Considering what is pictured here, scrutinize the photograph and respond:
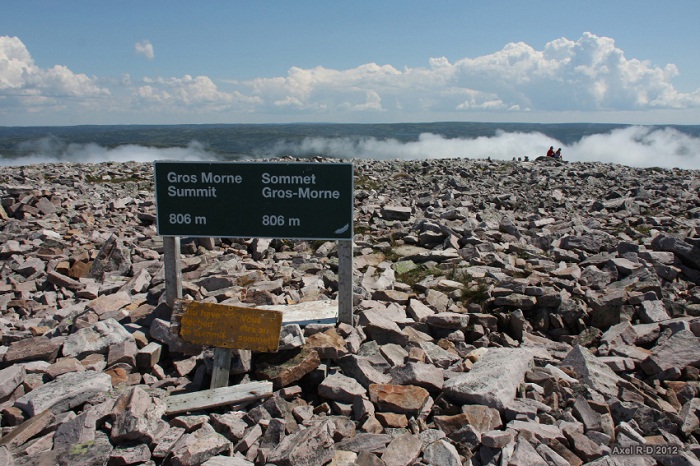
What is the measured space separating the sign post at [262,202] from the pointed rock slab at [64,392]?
209cm

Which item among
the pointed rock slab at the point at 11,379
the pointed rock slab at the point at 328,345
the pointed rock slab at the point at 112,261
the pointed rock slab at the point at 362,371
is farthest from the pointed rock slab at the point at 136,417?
the pointed rock slab at the point at 112,261

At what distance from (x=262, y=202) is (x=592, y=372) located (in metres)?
4.15

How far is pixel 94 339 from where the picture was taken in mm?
5582

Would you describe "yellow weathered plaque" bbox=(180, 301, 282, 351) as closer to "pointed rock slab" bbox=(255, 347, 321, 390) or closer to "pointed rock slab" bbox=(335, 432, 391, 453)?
"pointed rock slab" bbox=(255, 347, 321, 390)

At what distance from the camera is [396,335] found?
19.5ft

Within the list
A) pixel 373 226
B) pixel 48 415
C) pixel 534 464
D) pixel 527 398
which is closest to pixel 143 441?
pixel 48 415

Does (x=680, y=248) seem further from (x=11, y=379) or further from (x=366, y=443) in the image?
(x=11, y=379)

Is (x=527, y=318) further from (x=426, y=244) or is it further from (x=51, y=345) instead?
(x=51, y=345)

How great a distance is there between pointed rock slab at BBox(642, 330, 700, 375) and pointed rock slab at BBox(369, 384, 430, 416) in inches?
113

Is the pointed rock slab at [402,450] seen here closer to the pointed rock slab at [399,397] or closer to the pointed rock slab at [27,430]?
the pointed rock slab at [399,397]

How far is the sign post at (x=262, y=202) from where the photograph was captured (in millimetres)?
5922

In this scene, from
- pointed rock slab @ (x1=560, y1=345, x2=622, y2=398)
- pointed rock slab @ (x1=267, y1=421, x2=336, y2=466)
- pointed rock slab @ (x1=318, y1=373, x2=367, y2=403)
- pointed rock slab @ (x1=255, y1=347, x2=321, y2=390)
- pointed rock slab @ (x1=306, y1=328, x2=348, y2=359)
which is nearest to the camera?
pointed rock slab @ (x1=267, y1=421, x2=336, y2=466)

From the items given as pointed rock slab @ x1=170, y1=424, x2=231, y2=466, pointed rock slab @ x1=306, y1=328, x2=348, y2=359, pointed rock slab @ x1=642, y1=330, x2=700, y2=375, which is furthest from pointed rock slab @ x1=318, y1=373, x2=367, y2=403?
pointed rock slab @ x1=642, y1=330, x2=700, y2=375

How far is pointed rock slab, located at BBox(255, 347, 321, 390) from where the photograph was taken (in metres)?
4.81
